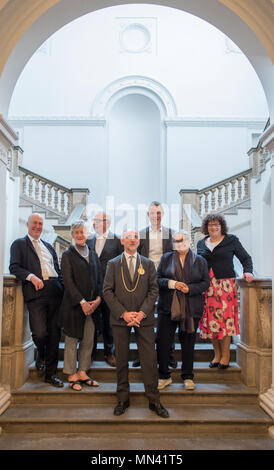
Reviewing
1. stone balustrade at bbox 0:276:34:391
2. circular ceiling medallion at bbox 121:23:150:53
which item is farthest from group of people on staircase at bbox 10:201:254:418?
circular ceiling medallion at bbox 121:23:150:53

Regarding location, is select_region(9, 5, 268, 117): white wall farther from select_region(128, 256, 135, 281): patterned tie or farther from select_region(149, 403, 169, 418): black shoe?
select_region(149, 403, 169, 418): black shoe

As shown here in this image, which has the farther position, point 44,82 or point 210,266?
point 44,82

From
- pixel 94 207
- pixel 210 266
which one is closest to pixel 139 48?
pixel 94 207

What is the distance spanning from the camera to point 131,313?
302 centimetres

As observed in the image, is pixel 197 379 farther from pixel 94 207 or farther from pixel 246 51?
pixel 94 207

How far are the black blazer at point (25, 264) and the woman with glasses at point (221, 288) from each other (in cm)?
157

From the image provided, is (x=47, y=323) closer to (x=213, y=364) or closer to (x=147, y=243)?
(x=147, y=243)

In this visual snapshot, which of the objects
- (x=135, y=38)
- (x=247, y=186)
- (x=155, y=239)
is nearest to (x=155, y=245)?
(x=155, y=239)

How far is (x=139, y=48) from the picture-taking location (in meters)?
10.5

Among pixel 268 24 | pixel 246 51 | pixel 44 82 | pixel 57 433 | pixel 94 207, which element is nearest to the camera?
pixel 57 433

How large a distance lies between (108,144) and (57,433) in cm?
885

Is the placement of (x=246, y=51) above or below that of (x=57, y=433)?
above

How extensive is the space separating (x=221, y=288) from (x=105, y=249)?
1.19 m

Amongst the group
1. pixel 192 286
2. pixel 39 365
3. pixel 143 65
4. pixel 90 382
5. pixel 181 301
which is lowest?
pixel 90 382
